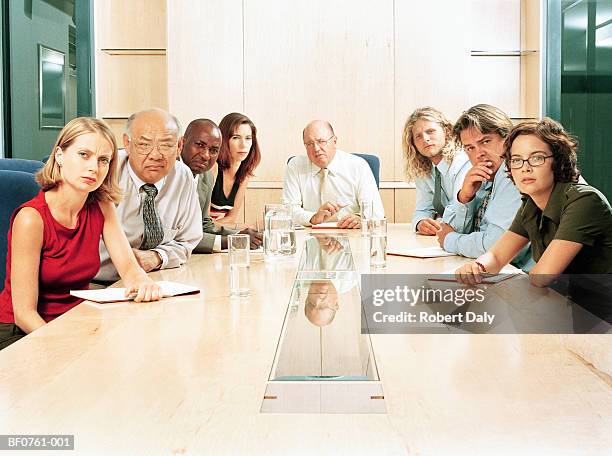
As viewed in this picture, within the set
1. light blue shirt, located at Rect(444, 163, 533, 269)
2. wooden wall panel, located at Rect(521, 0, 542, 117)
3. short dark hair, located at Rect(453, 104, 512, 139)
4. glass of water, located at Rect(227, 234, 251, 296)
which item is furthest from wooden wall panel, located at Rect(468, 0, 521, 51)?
glass of water, located at Rect(227, 234, 251, 296)

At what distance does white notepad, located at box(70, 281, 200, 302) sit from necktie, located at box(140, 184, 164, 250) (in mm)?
640

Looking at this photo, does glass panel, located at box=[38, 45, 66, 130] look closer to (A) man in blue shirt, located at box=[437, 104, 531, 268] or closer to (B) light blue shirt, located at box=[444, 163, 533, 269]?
(A) man in blue shirt, located at box=[437, 104, 531, 268]

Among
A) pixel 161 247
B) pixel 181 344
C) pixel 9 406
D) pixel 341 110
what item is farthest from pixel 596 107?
pixel 9 406

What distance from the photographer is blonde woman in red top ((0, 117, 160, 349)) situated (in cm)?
213

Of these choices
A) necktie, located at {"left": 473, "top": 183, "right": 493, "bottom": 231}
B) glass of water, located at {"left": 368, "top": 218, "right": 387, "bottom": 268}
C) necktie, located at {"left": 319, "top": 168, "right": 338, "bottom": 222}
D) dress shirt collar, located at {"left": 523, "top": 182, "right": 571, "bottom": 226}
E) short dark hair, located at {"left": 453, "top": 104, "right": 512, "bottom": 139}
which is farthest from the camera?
necktie, located at {"left": 319, "top": 168, "right": 338, "bottom": 222}

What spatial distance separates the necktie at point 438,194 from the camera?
4.17 meters

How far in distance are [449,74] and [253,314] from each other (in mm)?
4499

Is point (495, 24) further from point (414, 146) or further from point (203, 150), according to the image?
point (203, 150)

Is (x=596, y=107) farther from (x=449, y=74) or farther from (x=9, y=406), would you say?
(x=9, y=406)

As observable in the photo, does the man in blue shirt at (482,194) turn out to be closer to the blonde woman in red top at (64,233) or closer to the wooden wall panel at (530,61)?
the blonde woman in red top at (64,233)

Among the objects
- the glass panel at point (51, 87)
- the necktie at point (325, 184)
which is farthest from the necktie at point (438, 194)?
the glass panel at point (51, 87)

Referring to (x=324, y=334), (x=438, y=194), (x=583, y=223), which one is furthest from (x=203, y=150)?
(x=324, y=334)

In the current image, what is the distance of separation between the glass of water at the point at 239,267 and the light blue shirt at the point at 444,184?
206 cm

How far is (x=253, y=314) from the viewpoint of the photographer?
1727mm
